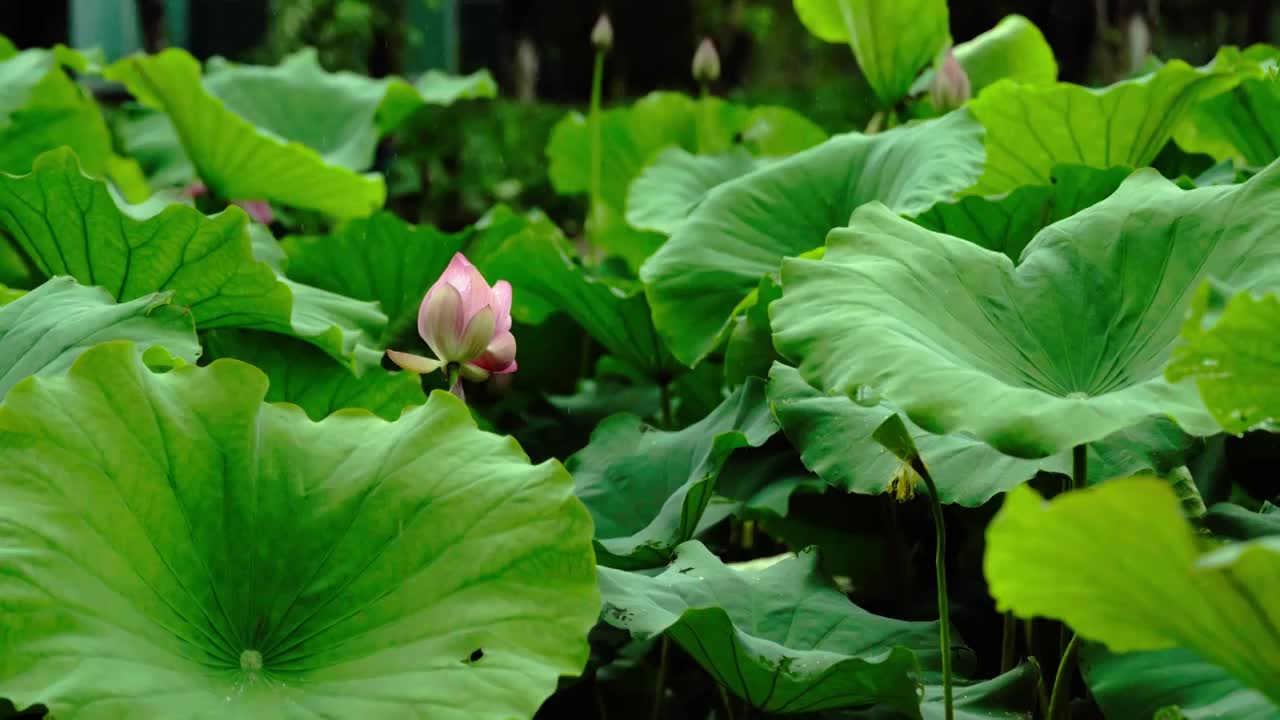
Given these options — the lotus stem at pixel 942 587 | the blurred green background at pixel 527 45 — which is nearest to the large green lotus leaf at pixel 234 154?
the blurred green background at pixel 527 45

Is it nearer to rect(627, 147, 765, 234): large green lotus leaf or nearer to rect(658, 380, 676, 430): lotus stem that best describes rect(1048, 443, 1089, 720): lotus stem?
rect(658, 380, 676, 430): lotus stem

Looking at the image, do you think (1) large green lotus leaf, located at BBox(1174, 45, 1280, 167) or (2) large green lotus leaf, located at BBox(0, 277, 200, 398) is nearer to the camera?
(2) large green lotus leaf, located at BBox(0, 277, 200, 398)

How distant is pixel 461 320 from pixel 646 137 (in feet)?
4.12

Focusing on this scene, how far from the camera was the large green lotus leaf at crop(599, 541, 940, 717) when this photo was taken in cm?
81

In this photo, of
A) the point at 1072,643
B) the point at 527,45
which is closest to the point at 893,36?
the point at 1072,643

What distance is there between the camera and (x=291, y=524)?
833 mm

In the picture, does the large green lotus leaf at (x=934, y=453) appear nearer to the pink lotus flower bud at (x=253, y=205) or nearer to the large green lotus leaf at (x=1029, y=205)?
the large green lotus leaf at (x=1029, y=205)

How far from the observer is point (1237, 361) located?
66 centimetres

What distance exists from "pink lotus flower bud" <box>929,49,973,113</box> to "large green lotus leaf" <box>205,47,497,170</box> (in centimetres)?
104

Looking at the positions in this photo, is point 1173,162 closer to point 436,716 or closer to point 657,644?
point 657,644

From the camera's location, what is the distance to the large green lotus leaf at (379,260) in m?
1.57

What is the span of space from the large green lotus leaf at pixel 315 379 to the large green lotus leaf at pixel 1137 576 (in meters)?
0.76

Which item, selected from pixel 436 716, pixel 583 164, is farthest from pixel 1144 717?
pixel 583 164

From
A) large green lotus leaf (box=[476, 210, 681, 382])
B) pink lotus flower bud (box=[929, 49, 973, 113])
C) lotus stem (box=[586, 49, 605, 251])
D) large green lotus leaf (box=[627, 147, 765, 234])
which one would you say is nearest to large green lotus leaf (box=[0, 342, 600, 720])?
large green lotus leaf (box=[476, 210, 681, 382])
